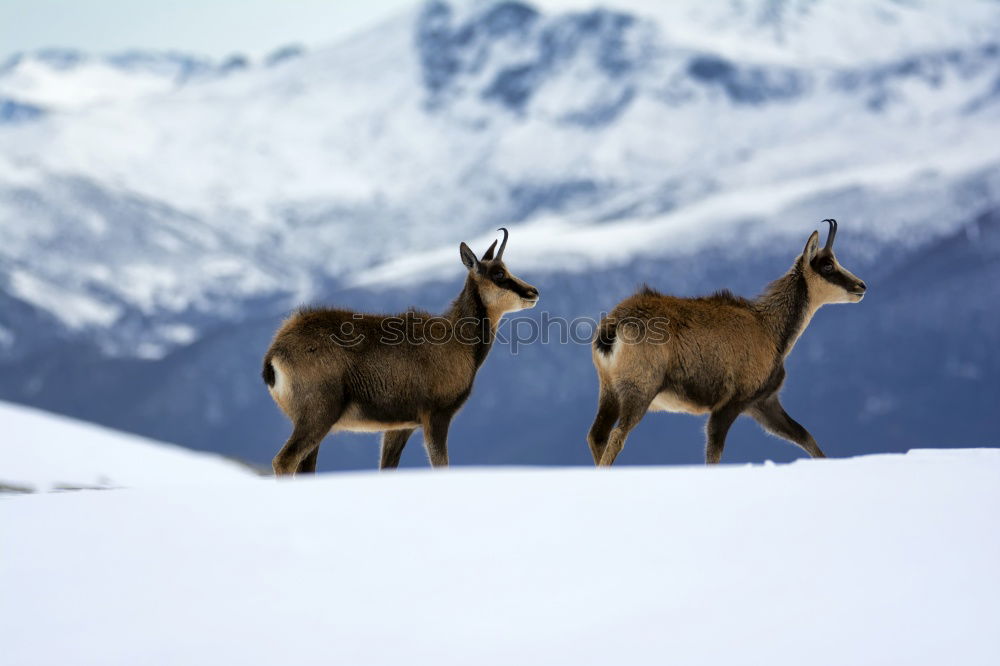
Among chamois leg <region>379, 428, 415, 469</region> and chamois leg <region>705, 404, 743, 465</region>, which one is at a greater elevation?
chamois leg <region>705, 404, 743, 465</region>

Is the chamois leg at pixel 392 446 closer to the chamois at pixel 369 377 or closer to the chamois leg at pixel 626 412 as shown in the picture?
the chamois at pixel 369 377

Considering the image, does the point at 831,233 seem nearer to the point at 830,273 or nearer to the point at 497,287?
the point at 830,273

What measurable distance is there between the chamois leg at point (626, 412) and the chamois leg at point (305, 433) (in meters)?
2.66

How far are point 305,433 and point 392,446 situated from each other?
4.38 ft

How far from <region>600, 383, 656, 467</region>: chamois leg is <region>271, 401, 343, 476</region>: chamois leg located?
105 inches

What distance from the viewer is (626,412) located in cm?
1305

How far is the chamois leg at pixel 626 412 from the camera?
12742 mm

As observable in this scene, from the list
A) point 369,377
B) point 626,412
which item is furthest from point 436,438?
point 626,412

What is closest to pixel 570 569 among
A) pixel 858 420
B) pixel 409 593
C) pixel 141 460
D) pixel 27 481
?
pixel 409 593

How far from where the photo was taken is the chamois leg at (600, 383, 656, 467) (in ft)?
41.8

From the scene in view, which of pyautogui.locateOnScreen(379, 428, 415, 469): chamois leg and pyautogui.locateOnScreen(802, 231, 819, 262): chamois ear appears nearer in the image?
pyautogui.locateOnScreen(379, 428, 415, 469): chamois leg

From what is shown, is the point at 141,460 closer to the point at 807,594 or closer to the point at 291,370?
the point at 291,370

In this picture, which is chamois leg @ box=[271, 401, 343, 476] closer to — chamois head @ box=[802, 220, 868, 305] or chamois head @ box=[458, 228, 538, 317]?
chamois head @ box=[458, 228, 538, 317]

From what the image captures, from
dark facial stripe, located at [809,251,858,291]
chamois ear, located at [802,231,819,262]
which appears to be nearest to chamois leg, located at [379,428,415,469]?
chamois ear, located at [802,231,819,262]
